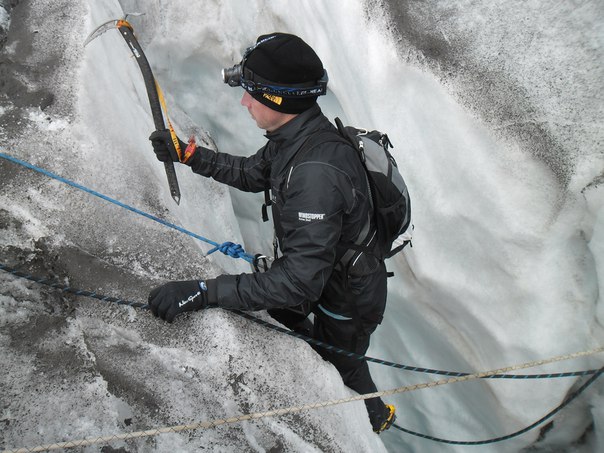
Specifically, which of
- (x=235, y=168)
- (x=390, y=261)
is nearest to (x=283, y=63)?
(x=235, y=168)

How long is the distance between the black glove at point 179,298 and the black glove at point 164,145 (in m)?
0.64

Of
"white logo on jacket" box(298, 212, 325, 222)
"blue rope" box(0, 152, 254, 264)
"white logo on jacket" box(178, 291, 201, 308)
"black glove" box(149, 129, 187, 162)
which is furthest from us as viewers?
"black glove" box(149, 129, 187, 162)

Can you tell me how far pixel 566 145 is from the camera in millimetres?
2367

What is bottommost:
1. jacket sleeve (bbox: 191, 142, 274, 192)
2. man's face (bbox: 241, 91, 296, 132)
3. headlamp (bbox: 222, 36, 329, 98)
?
jacket sleeve (bbox: 191, 142, 274, 192)

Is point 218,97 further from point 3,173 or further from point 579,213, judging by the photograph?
point 579,213

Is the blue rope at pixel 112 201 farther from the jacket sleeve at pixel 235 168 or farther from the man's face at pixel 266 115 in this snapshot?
the man's face at pixel 266 115

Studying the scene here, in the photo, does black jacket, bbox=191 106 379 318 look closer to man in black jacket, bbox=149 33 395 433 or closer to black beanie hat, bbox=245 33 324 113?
man in black jacket, bbox=149 33 395 433

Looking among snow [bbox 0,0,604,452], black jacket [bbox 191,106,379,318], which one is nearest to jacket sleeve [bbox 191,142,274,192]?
snow [bbox 0,0,604,452]

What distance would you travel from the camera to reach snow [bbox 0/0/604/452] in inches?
69.5

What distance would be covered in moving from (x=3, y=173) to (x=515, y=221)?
7.52ft

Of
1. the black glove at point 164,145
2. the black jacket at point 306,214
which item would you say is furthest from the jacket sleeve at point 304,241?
the black glove at point 164,145

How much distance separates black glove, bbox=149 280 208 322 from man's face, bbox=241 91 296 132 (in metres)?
0.59

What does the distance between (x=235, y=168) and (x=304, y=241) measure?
75cm

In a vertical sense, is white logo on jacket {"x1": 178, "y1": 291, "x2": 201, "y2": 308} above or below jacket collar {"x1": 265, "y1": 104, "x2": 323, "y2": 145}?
below
